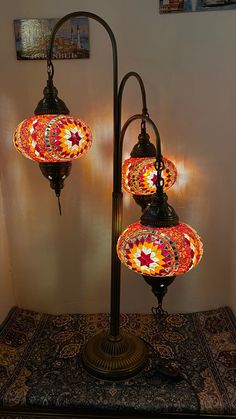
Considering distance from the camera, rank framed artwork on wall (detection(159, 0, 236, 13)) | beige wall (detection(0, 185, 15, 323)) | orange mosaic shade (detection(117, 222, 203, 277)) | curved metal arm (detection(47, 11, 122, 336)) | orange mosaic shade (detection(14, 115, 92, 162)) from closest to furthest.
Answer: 1. orange mosaic shade (detection(117, 222, 203, 277))
2. orange mosaic shade (detection(14, 115, 92, 162))
3. curved metal arm (detection(47, 11, 122, 336))
4. framed artwork on wall (detection(159, 0, 236, 13))
5. beige wall (detection(0, 185, 15, 323))

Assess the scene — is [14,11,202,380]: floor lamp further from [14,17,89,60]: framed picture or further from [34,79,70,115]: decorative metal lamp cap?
[14,17,89,60]: framed picture

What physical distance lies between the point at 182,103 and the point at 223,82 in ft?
0.74

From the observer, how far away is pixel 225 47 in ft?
5.43

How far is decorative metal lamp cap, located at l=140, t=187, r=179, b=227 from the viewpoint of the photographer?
112 cm

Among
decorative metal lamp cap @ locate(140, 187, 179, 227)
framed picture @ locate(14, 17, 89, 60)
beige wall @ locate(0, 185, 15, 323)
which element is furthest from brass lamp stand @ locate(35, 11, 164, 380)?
→ beige wall @ locate(0, 185, 15, 323)

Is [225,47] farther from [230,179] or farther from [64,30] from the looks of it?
[64,30]

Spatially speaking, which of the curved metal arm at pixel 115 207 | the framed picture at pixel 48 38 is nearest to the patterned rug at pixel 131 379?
the curved metal arm at pixel 115 207

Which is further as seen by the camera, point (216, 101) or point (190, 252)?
point (216, 101)

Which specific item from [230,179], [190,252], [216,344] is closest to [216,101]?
[230,179]

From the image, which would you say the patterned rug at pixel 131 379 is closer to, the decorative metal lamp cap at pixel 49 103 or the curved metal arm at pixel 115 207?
the curved metal arm at pixel 115 207

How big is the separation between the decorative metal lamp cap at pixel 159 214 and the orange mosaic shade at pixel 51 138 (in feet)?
1.18

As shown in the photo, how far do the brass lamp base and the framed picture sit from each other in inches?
55.7

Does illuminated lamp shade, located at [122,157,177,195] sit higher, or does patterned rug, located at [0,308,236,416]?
illuminated lamp shade, located at [122,157,177,195]

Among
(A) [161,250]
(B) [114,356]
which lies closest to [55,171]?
(A) [161,250]
